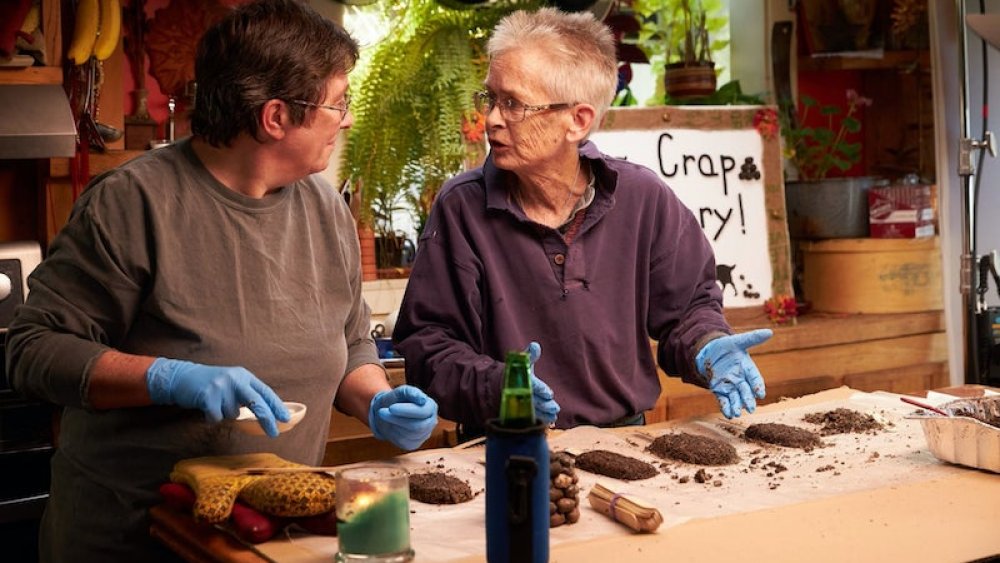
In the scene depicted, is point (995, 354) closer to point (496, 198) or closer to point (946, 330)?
point (946, 330)

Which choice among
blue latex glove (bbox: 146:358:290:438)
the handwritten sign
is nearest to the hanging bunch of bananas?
the handwritten sign

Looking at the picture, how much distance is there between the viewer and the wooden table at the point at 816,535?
6.04 feet

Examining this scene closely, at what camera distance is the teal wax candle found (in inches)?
66.8

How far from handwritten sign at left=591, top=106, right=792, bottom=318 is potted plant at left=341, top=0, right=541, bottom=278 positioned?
0.64m

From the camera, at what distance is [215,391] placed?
200 centimetres

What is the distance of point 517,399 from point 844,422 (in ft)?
4.06

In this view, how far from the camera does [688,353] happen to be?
2746mm

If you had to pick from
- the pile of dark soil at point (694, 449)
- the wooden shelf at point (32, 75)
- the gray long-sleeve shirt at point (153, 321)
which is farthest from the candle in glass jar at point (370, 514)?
the wooden shelf at point (32, 75)

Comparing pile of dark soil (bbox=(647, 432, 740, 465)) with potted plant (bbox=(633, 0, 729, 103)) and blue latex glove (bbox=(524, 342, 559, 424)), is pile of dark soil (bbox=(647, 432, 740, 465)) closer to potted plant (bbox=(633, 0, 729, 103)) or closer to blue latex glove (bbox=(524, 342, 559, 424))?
blue latex glove (bbox=(524, 342, 559, 424))

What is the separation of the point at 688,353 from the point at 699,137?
5.77 ft

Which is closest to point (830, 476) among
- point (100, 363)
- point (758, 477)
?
point (758, 477)

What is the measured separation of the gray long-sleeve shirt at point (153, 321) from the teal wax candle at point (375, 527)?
1.69ft

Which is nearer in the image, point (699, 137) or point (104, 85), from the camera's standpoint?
point (104, 85)

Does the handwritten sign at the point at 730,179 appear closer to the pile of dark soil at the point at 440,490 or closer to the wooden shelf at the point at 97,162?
the wooden shelf at the point at 97,162
